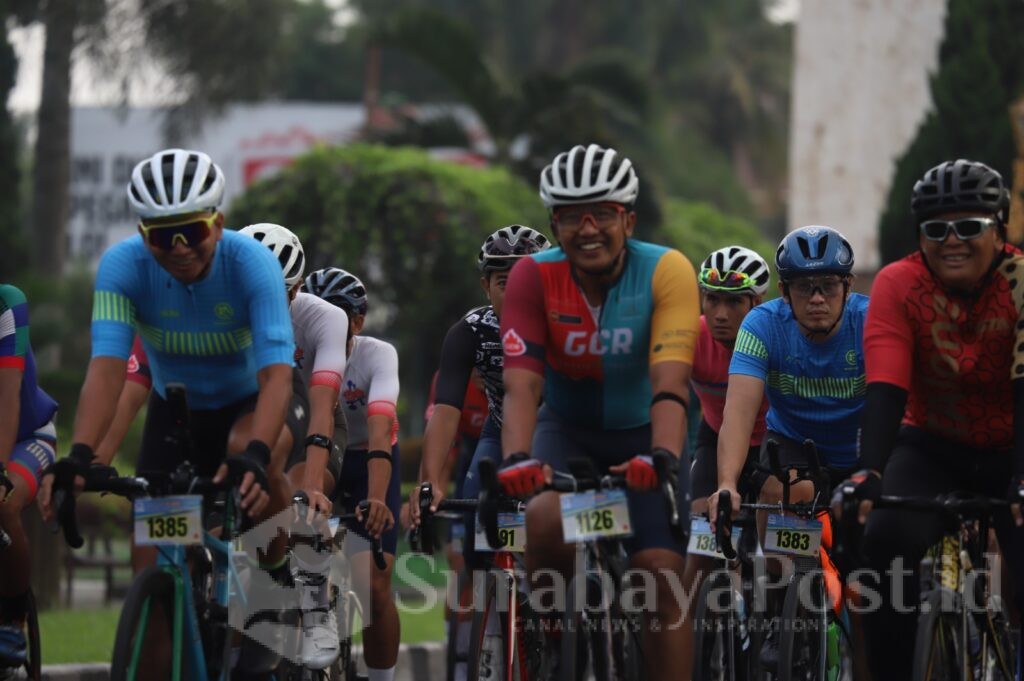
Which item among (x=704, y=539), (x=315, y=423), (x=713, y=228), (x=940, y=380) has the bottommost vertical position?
(x=704, y=539)

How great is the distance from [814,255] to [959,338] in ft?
5.53

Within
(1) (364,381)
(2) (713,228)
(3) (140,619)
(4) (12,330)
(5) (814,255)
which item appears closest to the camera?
(3) (140,619)

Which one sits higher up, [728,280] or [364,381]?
[728,280]

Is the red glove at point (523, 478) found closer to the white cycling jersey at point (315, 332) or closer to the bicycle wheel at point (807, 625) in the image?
the bicycle wheel at point (807, 625)

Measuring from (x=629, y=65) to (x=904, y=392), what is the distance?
28.0 m

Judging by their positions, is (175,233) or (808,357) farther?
(808,357)

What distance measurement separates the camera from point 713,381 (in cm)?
1007

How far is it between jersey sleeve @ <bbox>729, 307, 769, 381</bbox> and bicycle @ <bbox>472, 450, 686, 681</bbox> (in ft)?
5.26

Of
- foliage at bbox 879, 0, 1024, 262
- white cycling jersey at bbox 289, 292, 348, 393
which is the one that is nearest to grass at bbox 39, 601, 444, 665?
white cycling jersey at bbox 289, 292, 348, 393

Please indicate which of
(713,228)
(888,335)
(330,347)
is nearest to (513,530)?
(330,347)

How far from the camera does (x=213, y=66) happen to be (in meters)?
32.3

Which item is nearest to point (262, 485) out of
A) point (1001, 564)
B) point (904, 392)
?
point (904, 392)

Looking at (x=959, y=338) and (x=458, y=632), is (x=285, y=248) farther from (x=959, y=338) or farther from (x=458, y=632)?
(x=959, y=338)

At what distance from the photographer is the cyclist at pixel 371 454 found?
30.4 feet
